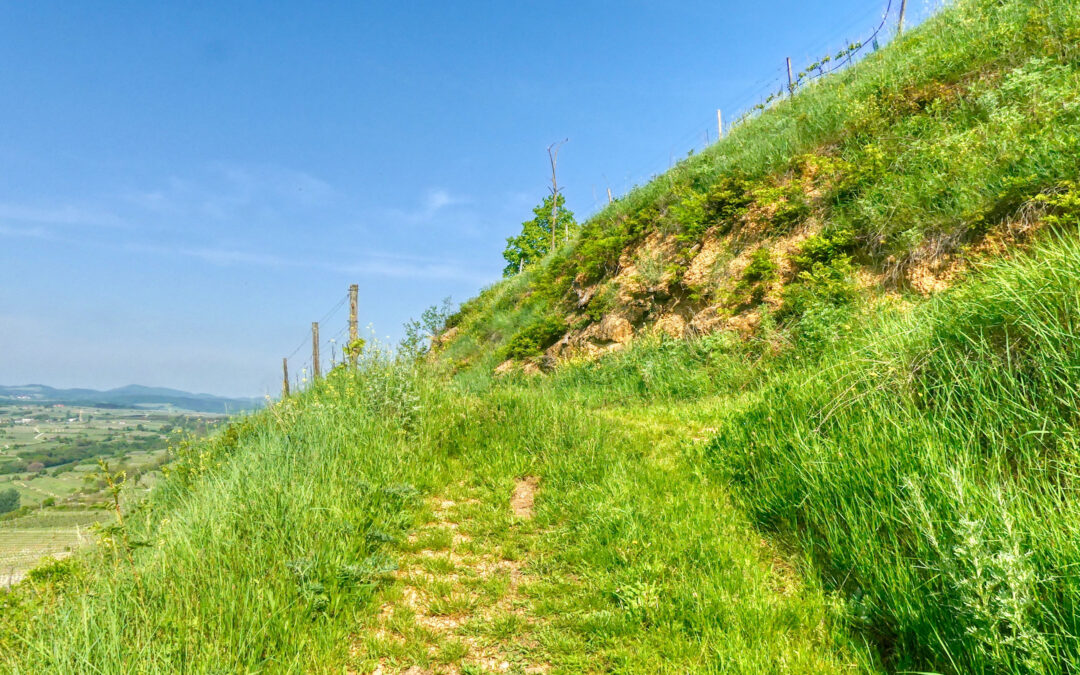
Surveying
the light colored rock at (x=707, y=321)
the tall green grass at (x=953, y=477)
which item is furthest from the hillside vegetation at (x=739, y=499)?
the light colored rock at (x=707, y=321)

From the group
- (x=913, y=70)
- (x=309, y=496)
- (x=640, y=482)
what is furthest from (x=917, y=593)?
(x=913, y=70)

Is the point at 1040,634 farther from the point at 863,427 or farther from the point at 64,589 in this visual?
the point at 64,589

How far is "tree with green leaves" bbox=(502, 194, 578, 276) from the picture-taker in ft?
117

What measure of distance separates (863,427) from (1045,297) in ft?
4.48

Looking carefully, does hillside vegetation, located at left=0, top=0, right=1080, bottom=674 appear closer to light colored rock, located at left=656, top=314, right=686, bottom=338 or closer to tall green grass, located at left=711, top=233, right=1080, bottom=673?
tall green grass, located at left=711, top=233, right=1080, bottom=673

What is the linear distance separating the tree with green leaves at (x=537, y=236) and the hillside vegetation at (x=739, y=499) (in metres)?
27.3

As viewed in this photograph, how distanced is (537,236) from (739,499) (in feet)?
109

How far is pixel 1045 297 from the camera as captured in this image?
342 centimetres

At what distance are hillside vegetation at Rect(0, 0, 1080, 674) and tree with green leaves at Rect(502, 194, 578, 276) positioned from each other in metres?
27.3

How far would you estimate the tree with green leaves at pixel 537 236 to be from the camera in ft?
117

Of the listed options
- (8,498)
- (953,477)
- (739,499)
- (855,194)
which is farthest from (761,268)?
(8,498)

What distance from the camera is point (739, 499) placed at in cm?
459

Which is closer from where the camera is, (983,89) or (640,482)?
(640,482)

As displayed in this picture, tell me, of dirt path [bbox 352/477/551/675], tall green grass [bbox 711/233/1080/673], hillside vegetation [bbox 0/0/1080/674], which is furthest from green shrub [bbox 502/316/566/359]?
tall green grass [bbox 711/233/1080/673]
